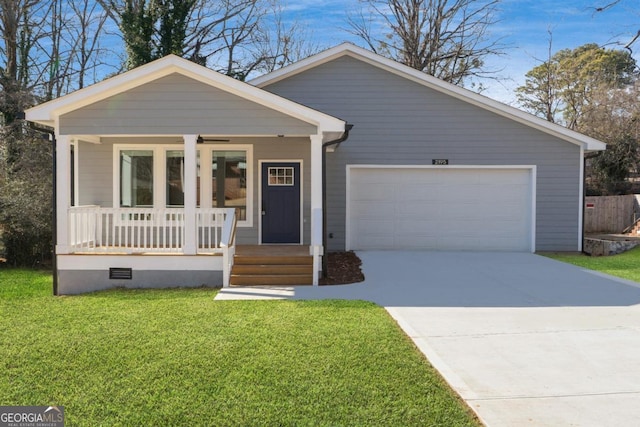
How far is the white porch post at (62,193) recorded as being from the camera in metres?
8.53

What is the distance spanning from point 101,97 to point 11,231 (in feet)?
17.5

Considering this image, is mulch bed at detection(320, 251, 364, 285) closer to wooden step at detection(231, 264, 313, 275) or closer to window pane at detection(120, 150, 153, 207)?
wooden step at detection(231, 264, 313, 275)

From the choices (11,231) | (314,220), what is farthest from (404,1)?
(11,231)

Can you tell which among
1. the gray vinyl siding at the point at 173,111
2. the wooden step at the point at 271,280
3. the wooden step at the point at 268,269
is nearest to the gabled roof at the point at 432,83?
the gray vinyl siding at the point at 173,111

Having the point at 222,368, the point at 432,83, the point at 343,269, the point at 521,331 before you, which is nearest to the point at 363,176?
the point at 432,83

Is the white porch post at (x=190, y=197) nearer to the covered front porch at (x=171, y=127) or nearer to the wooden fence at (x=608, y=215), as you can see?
the covered front porch at (x=171, y=127)

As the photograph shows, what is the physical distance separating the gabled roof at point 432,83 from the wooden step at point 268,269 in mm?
5548

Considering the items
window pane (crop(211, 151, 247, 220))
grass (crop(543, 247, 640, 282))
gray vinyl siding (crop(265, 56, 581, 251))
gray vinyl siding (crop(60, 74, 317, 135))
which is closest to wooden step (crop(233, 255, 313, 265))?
gray vinyl siding (crop(60, 74, 317, 135))

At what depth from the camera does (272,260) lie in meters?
9.20

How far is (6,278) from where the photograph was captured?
10.1 meters

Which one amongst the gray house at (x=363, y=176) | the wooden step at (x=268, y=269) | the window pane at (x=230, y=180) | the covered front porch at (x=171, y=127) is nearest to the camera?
the covered front porch at (x=171, y=127)

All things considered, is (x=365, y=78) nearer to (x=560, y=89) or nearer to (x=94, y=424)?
(x=94, y=424)

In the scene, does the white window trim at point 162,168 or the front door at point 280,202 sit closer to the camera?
the white window trim at point 162,168

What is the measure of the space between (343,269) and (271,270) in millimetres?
1756
